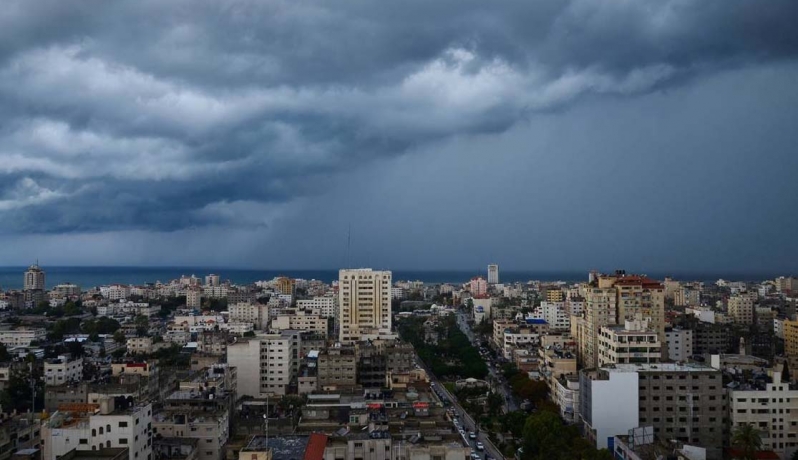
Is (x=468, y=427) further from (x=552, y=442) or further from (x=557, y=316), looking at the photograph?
(x=557, y=316)

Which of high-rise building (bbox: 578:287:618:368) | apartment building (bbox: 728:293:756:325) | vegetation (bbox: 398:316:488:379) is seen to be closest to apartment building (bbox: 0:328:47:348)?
vegetation (bbox: 398:316:488:379)

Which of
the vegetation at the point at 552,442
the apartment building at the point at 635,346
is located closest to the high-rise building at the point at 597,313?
the apartment building at the point at 635,346

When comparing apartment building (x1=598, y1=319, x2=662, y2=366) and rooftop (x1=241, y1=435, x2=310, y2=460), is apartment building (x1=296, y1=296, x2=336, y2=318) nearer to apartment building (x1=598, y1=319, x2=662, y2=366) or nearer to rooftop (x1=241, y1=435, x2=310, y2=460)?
apartment building (x1=598, y1=319, x2=662, y2=366)

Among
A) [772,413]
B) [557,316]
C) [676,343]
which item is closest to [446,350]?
[557,316]

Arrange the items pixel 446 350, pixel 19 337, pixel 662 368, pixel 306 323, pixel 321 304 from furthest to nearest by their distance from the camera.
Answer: pixel 321 304 < pixel 306 323 < pixel 19 337 < pixel 446 350 < pixel 662 368

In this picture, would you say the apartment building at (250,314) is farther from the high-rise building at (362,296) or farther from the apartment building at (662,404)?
the apartment building at (662,404)

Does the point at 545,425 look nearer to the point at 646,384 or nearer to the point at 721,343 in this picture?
the point at 646,384

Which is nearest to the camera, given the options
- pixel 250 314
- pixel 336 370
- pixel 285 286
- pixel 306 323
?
pixel 336 370

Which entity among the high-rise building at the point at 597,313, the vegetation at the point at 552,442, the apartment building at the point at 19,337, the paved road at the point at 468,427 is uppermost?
the high-rise building at the point at 597,313
